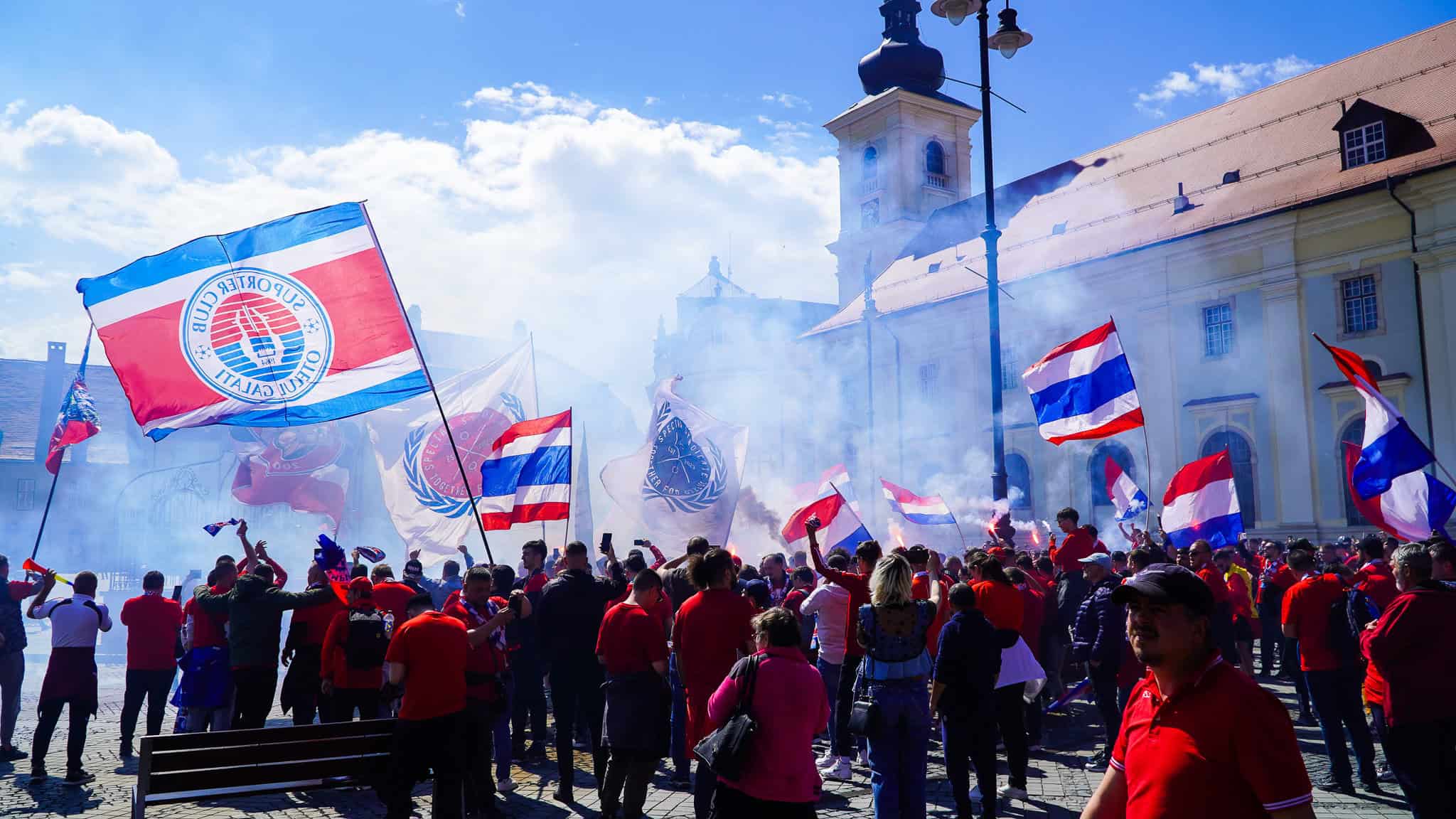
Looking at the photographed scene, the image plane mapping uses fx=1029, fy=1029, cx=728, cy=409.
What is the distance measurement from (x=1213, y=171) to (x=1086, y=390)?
23.3m

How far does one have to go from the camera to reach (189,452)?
50.5 metres

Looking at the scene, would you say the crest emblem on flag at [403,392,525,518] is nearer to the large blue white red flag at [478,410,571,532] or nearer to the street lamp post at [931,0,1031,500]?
the large blue white red flag at [478,410,571,532]

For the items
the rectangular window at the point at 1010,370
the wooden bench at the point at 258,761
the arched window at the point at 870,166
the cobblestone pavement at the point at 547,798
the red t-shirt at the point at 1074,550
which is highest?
the arched window at the point at 870,166

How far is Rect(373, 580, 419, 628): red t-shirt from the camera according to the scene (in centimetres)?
846

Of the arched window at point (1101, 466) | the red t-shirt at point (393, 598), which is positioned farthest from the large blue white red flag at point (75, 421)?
the arched window at point (1101, 466)

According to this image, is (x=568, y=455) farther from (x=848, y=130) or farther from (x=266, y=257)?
(x=848, y=130)

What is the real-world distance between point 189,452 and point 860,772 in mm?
50086

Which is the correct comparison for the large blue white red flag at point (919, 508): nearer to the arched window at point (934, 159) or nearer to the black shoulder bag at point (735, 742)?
the black shoulder bag at point (735, 742)

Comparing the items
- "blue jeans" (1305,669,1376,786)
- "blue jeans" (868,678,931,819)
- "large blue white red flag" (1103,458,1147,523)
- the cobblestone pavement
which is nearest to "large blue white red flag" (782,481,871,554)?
"large blue white red flag" (1103,458,1147,523)

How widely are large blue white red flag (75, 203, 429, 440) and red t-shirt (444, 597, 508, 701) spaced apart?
184cm

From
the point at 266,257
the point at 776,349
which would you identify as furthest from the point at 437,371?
the point at 266,257

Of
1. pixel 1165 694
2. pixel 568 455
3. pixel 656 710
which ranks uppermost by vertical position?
pixel 568 455

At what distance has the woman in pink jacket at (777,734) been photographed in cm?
464

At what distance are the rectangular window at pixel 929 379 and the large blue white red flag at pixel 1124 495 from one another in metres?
22.6
